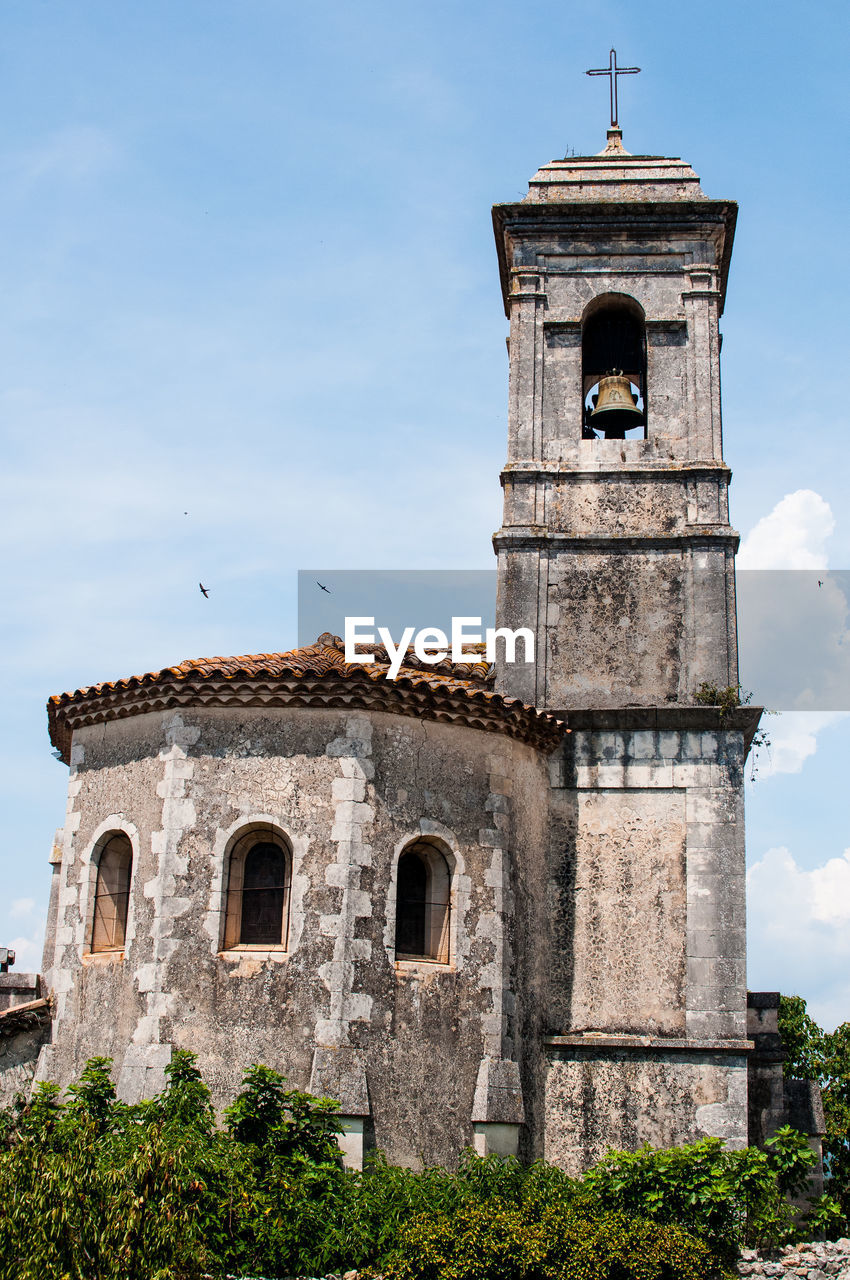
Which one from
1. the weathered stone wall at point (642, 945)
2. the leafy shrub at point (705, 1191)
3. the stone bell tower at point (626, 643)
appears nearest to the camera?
the leafy shrub at point (705, 1191)

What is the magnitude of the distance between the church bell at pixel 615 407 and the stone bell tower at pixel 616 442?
0.08 feet

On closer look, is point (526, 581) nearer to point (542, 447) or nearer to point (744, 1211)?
point (542, 447)

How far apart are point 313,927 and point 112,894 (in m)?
2.68

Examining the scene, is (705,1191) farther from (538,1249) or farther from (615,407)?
(615,407)

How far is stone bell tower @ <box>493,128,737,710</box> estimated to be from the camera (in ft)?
57.8

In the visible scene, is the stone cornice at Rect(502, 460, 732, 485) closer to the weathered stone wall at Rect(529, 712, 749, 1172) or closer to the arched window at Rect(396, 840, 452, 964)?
the weathered stone wall at Rect(529, 712, 749, 1172)

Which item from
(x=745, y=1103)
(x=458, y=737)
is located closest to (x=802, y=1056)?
(x=745, y=1103)

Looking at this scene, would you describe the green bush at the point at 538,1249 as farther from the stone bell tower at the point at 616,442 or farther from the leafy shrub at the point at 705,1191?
the stone bell tower at the point at 616,442

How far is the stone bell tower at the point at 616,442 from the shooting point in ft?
57.8

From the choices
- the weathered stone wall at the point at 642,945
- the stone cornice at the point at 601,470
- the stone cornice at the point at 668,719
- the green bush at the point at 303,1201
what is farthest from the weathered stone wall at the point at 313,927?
the stone cornice at the point at 601,470

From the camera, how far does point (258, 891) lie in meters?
14.6

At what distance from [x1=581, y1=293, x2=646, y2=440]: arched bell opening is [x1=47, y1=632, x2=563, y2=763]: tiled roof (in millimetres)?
5001

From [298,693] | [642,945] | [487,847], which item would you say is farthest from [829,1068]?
[298,693]

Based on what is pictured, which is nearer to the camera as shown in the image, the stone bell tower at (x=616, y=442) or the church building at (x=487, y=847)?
the church building at (x=487, y=847)
